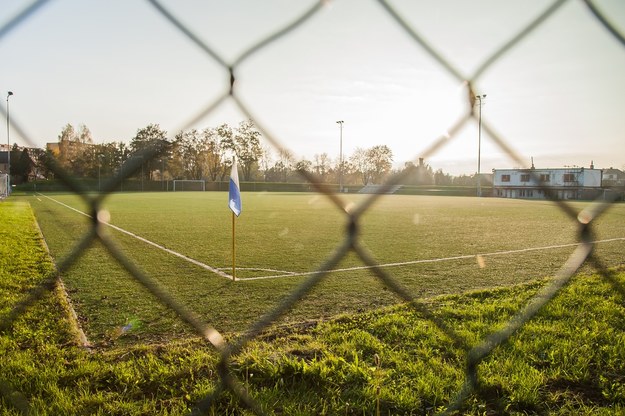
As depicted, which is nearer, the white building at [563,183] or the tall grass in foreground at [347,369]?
the white building at [563,183]

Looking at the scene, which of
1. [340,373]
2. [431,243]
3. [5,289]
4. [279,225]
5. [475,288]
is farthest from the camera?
[279,225]

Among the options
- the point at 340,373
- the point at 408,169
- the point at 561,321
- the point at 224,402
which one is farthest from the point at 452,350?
the point at 408,169

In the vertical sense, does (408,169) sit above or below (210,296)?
above

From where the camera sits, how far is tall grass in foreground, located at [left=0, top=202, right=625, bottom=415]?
2.03 meters

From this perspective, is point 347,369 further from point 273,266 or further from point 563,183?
point 563,183

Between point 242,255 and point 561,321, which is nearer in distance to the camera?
point 561,321

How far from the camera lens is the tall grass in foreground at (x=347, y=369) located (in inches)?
80.0

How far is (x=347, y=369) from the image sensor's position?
2.43 metres

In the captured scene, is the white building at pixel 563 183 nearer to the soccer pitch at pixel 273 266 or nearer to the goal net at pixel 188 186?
the soccer pitch at pixel 273 266

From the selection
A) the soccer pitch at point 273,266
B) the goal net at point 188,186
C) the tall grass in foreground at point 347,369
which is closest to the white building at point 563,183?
the soccer pitch at point 273,266

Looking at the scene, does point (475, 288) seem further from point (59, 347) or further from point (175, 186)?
point (175, 186)

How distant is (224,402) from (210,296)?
9.07 feet

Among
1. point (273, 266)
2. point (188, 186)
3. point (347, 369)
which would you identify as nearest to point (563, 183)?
point (273, 266)

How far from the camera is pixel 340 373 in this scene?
7.76ft
